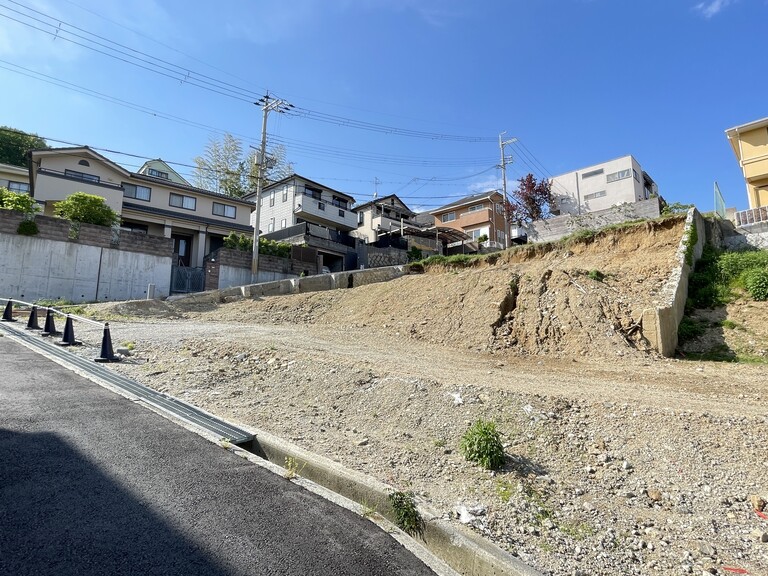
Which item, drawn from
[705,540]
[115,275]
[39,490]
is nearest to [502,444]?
[705,540]

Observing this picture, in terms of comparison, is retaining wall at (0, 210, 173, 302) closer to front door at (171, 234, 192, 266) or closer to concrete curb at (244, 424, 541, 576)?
front door at (171, 234, 192, 266)

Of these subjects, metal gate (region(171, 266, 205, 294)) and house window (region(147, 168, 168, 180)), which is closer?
metal gate (region(171, 266, 205, 294))

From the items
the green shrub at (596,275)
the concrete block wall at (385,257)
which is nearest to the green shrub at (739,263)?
the green shrub at (596,275)

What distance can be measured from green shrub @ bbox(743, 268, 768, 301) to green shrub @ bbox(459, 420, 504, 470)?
1027 centimetres

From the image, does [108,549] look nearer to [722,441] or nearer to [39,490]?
[39,490]

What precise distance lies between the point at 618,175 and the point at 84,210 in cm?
3444

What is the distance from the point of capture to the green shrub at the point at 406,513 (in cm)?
259

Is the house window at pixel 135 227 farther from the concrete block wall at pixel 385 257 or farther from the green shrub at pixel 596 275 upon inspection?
the green shrub at pixel 596 275

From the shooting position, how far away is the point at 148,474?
303cm

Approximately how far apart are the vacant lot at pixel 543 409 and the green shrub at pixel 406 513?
0.88 feet

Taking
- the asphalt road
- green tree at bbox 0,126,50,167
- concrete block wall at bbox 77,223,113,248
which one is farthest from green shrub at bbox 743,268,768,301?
green tree at bbox 0,126,50,167

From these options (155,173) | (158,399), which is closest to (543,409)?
(158,399)

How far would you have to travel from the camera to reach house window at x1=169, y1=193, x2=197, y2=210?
24.2 meters

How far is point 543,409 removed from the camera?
4.30 metres
